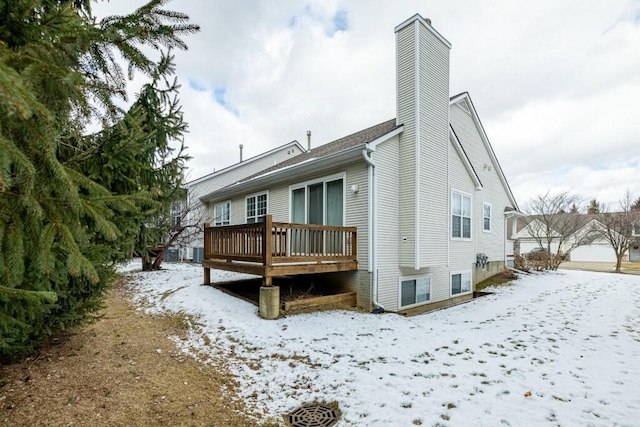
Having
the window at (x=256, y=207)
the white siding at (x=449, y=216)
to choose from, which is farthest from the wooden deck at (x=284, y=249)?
the white siding at (x=449, y=216)

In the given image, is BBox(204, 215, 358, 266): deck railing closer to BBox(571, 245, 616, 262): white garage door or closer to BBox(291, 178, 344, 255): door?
BBox(291, 178, 344, 255): door

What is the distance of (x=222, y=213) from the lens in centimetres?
1533

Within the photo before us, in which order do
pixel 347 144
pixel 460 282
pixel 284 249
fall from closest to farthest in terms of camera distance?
pixel 284 249 < pixel 347 144 < pixel 460 282

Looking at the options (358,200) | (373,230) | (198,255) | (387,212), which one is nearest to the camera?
(373,230)

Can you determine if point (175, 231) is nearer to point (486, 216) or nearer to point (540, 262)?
point (486, 216)

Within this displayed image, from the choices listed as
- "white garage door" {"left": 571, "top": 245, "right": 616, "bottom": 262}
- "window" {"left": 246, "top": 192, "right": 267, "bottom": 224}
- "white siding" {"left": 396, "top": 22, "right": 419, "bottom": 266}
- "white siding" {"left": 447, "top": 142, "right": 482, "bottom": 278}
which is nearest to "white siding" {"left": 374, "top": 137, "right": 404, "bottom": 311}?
"white siding" {"left": 396, "top": 22, "right": 419, "bottom": 266}

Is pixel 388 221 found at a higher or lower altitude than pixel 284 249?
higher

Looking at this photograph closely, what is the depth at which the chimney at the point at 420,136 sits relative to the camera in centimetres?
866

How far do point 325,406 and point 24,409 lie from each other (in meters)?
2.97

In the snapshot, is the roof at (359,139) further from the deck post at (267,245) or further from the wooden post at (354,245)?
the deck post at (267,245)

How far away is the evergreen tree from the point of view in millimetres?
1705

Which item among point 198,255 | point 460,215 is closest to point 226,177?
point 198,255

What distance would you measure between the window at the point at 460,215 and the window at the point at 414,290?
6.87 ft

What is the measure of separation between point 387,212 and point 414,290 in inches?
105
